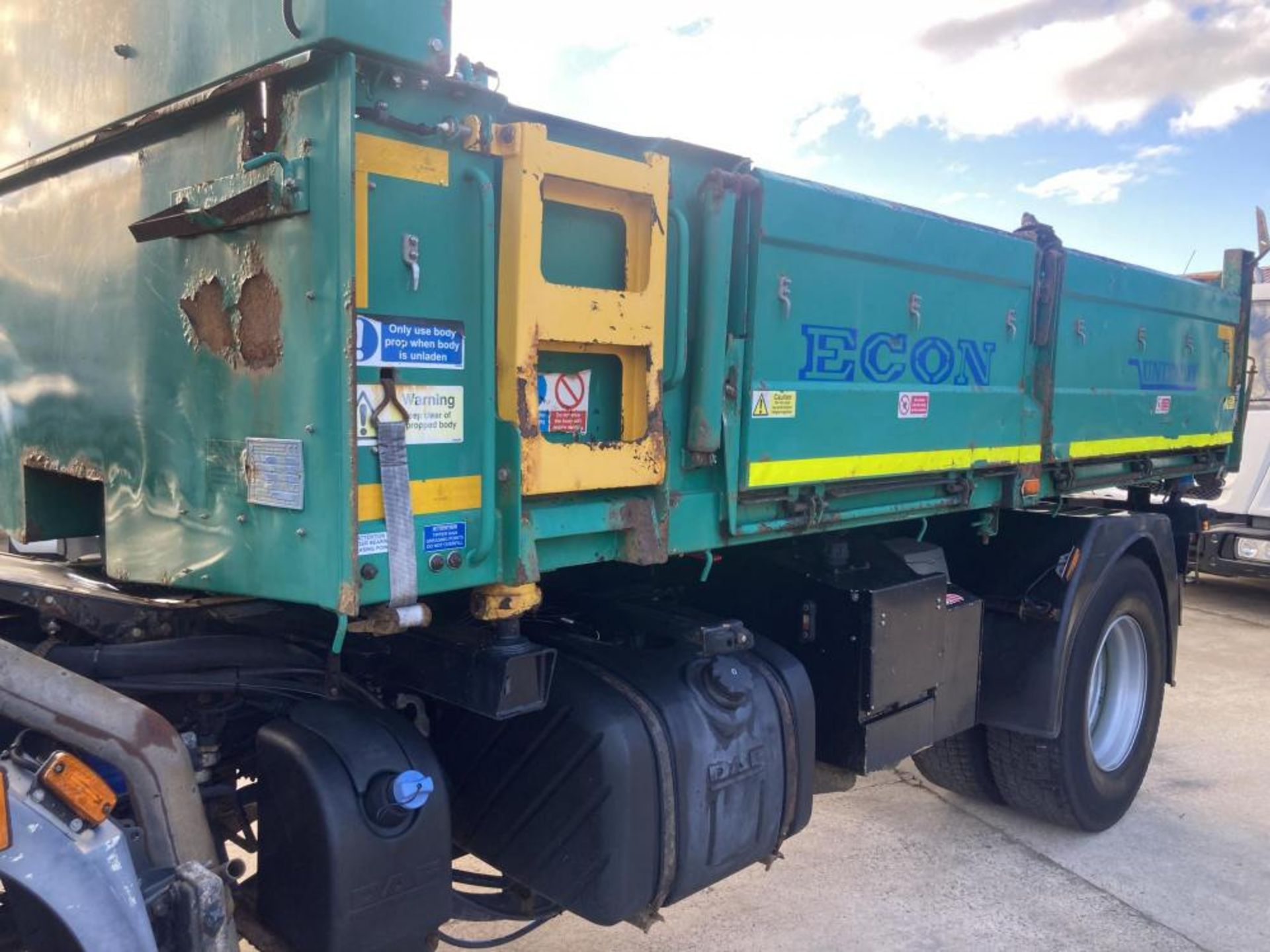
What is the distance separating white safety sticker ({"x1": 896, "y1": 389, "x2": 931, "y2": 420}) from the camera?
312cm

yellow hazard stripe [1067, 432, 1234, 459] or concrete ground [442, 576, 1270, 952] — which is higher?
yellow hazard stripe [1067, 432, 1234, 459]

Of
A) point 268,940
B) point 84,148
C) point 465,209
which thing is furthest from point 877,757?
point 84,148

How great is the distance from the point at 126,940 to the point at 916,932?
2722mm

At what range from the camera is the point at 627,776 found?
7.87ft

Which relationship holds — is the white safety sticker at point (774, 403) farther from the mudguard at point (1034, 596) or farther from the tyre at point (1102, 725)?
the tyre at point (1102, 725)

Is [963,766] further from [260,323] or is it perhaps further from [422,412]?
[260,323]

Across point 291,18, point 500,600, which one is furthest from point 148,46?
point 500,600

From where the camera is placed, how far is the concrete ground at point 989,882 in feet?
11.5

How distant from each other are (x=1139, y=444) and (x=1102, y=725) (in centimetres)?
126

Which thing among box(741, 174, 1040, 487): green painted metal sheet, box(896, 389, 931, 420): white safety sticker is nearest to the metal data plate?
box(741, 174, 1040, 487): green painted metal sheet

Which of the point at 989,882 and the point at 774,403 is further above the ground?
the point at 774,403

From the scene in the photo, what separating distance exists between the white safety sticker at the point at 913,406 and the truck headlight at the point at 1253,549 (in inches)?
263

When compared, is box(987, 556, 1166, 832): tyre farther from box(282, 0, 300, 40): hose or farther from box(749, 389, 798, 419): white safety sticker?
box(282, 0, 300, 40): hose

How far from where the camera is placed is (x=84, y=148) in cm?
233
